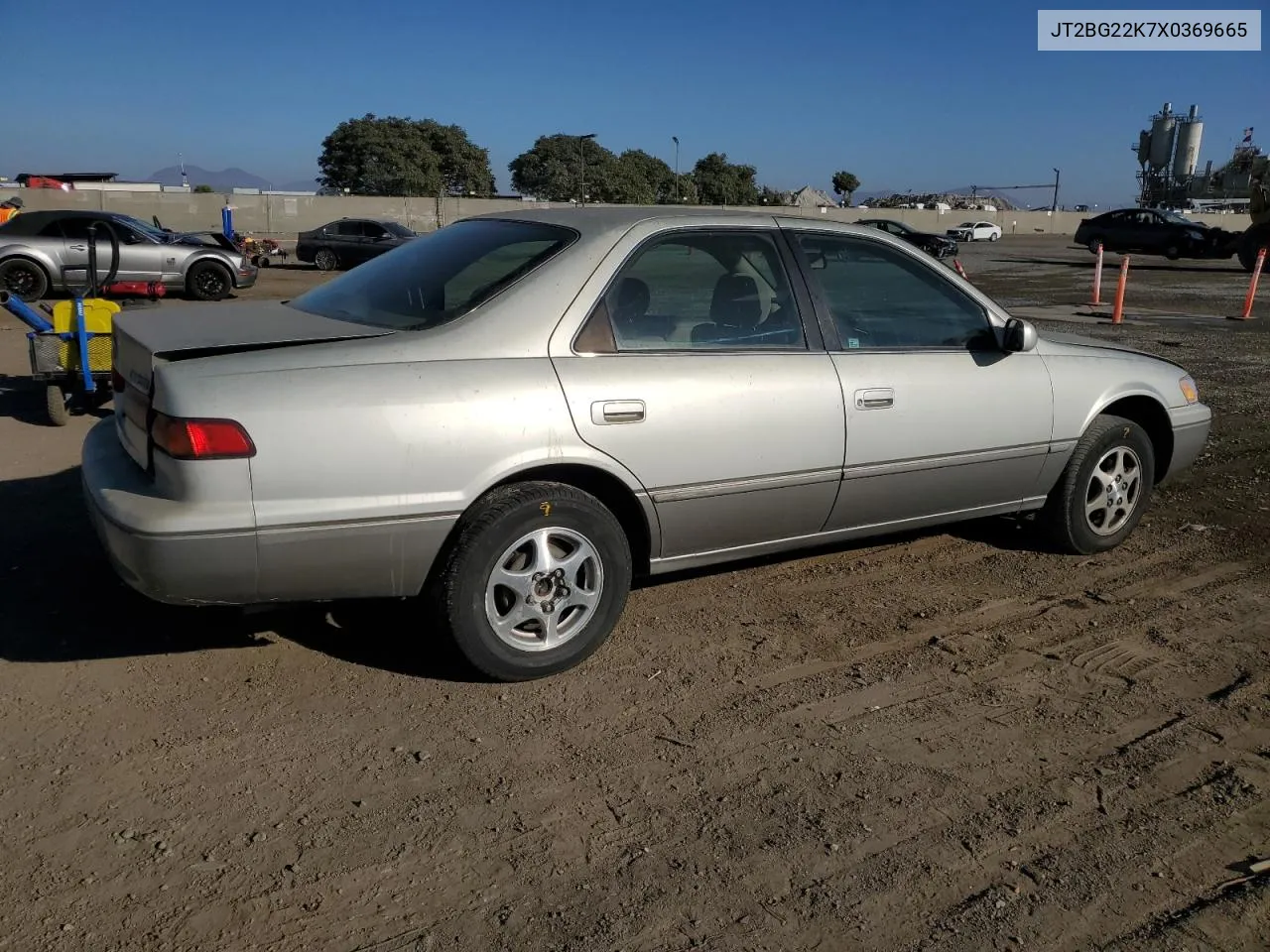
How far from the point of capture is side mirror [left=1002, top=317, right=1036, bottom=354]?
14.7 ft

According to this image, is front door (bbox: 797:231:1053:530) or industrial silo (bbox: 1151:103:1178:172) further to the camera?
industrial silo (bbox: 1151:103:1178:172)

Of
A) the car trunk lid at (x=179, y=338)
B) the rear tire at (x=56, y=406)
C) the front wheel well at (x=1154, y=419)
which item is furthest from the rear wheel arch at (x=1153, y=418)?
the rear tire at (x=56, y=406)

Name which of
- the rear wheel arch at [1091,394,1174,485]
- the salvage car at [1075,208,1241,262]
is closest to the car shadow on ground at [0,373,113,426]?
the rear wheel arch at [1091,394,1174,485]

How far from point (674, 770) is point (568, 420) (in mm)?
1166

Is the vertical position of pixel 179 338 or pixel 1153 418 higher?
pixel 179 338

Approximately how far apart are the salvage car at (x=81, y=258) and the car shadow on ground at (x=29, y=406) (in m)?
7.31

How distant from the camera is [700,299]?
404 cm

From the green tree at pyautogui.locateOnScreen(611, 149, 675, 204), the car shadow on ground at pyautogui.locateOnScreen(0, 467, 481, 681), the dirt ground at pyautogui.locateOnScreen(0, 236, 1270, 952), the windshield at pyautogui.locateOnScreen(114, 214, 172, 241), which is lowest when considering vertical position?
the dirt ground at pyautogui.locateOnScreen(0, 236, 1270, 952)

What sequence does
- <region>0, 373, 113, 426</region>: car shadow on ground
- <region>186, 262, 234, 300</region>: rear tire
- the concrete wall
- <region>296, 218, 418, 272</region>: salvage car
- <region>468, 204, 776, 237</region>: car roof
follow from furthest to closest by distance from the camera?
the concrete wall, <region>296, 218, 418, 272</region>: salvage car, <region>186, 262, 234, 300</region>: rear tire, <region>0, 373, 113, 426</region>: car shadow on ground, <region>468, 204, 776, 237</region>: car roof

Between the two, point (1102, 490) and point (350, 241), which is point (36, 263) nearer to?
point (350, 241)

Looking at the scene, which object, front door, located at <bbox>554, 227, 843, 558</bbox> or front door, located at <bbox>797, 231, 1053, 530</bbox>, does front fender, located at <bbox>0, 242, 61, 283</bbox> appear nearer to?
front door, located at <bbox>554, 227, 843, 558</bbox>

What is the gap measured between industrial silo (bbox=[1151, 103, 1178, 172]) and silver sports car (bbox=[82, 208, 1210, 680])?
3454 inches

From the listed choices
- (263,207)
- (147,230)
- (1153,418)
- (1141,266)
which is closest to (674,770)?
(1153,418)

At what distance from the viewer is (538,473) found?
353 cm
